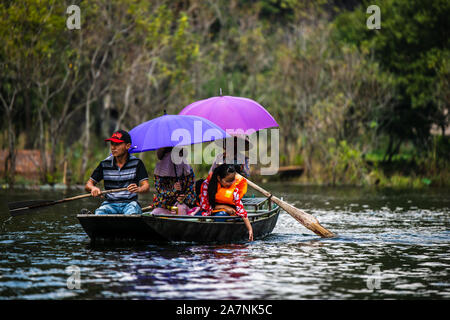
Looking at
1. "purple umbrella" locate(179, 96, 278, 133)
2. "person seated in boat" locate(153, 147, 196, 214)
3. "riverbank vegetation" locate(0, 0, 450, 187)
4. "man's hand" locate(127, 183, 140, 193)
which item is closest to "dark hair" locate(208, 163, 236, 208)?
"person seated in boat" locate(153, 147, 196, 214)

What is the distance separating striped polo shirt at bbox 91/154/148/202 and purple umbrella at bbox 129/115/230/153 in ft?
1.00

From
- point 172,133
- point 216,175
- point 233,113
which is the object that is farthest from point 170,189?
point 233,113

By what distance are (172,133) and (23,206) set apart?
10.3 ft

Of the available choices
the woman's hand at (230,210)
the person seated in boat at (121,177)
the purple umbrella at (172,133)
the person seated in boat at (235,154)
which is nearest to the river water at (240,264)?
the woman's hand at (230,210)

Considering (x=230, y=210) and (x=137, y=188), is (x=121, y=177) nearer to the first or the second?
(x=137, y=188)

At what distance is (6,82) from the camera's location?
3075cm

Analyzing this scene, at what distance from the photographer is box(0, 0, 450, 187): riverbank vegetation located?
1131 inches

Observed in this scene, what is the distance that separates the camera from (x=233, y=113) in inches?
652

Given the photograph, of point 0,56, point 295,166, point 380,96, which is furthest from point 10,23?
point 380,96

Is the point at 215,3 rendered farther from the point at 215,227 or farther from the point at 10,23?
the point at 215,227

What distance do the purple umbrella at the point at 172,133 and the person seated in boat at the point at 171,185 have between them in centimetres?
43

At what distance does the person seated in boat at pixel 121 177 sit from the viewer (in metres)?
13.7

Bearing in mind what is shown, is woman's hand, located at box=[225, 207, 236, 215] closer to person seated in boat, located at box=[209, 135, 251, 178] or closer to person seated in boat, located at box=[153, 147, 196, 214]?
person seated in boat, located at box=[153, 147, 196, 214]

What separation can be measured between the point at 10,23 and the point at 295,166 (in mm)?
12742
